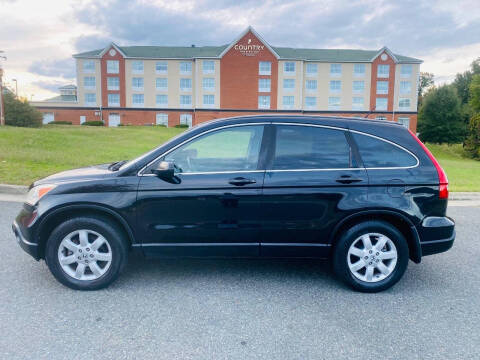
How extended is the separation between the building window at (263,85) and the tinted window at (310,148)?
173 feet

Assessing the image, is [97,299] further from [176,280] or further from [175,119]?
[175,119]

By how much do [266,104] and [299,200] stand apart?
53.2 metres

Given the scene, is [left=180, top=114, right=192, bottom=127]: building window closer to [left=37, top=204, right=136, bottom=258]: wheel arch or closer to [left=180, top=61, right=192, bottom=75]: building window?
[left=180, top=61, right=192, bottom=75]: building window

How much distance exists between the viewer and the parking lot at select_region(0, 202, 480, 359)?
2.82 meters

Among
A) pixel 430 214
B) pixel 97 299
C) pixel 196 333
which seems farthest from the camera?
A: pixel 430 214

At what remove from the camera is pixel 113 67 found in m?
55.0

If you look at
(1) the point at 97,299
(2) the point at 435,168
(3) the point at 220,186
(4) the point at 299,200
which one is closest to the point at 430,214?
(2) the point at 435,168

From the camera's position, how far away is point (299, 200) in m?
3.70

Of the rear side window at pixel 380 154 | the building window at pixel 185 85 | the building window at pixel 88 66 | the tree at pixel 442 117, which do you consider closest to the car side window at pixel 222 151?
the rear side window at pixel 380 154

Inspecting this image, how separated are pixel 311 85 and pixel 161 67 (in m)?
22.3

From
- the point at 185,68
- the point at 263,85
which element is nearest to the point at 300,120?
the point at 263,85

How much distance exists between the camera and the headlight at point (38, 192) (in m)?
3.75

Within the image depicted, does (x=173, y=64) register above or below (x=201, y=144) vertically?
above

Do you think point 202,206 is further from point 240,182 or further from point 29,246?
point 29,246
